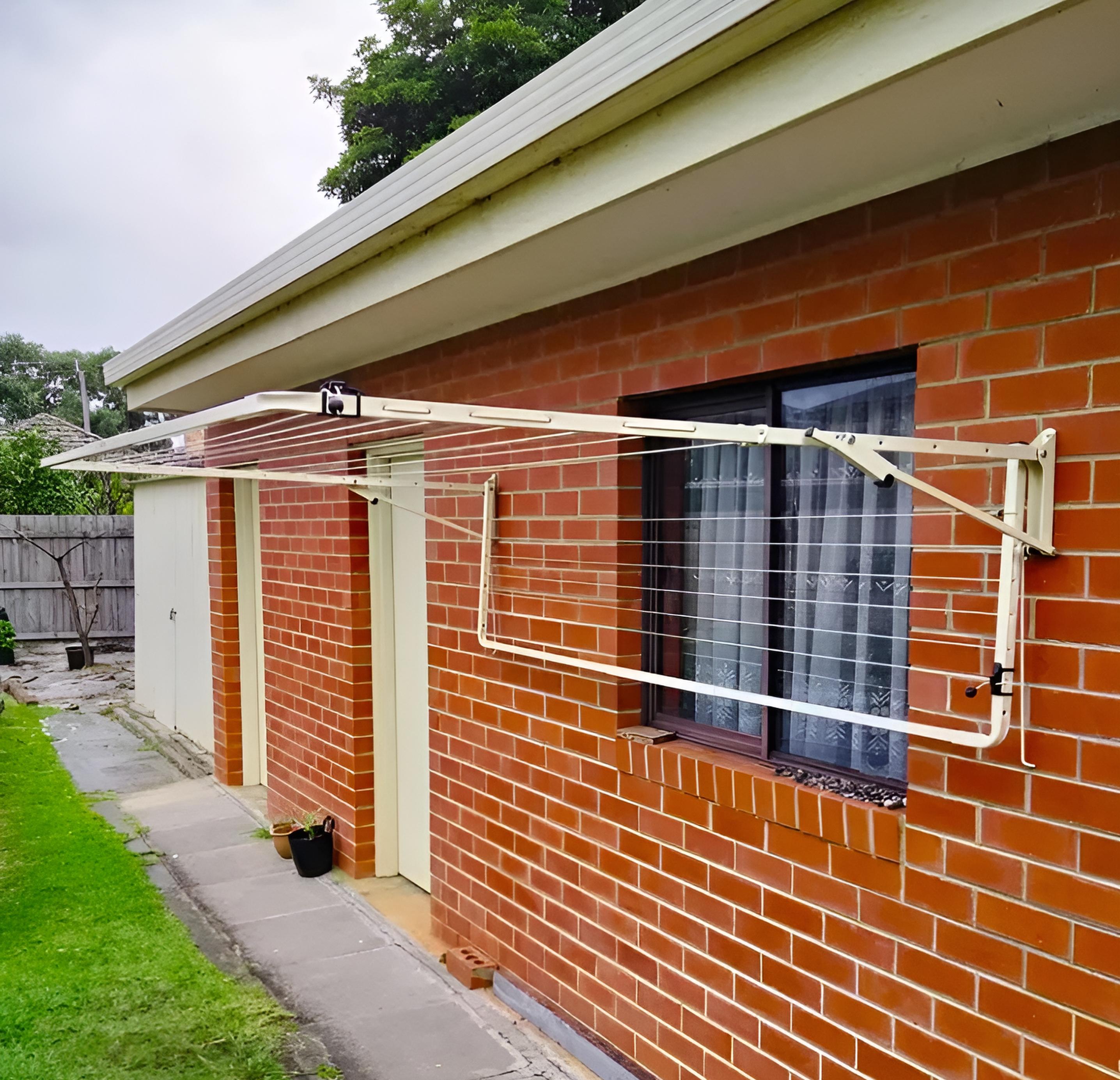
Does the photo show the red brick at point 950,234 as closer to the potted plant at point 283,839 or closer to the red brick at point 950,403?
the red brick at point 950,403

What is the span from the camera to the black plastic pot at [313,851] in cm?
508

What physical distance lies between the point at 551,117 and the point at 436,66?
18.1 m

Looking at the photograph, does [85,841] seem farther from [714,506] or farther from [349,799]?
[714,506]

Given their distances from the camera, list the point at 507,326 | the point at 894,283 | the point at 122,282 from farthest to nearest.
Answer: the point at 122,282 → the point at 507,326 → the point at 894,283

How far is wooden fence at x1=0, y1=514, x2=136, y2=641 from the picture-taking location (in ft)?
47.6

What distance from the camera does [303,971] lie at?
13.2ft

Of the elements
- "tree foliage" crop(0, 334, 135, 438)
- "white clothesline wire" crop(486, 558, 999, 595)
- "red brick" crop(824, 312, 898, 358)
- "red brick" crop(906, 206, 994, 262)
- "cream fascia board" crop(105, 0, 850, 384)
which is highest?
"tree foliage" crop(0, 334, 135, 438)

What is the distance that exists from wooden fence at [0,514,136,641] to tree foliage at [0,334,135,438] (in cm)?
2289

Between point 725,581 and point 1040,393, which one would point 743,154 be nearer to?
point 1040,393

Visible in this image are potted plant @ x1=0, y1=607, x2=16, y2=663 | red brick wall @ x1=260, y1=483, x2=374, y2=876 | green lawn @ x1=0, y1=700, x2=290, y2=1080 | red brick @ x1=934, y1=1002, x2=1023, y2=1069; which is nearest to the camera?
red brick @ x1=934, y1=1002, x2=1023, y2=1069

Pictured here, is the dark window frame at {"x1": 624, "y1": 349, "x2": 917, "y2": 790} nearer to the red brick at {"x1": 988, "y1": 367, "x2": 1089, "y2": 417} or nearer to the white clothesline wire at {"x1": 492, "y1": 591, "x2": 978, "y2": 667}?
the white clothesline wire at {"x1": 492, "y1": 591, "x2": 978, "y2": 667}

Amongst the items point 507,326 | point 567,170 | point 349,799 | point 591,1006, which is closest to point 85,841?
point 349,799

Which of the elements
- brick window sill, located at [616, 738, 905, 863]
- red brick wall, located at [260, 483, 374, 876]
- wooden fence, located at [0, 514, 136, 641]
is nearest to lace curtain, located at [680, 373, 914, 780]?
brick window sill, located at [616, 738, 905, 863]

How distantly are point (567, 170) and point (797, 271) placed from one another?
2.24 ft
